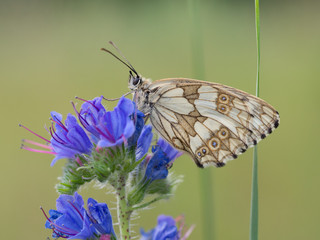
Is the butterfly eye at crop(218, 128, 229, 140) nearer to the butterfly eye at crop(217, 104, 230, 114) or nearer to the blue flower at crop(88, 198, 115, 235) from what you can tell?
the butterfly eye at crop(217, 104, 230, 114)

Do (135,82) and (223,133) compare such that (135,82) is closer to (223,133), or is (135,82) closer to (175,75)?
(223,133)

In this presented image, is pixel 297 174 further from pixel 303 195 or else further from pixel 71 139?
pixel 71 139

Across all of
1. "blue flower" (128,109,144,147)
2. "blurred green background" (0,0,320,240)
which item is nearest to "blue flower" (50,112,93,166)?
"blue flower" (128,109,144,147)

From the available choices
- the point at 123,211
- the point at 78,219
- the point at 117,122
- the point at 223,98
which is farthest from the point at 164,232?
the point at 223,98

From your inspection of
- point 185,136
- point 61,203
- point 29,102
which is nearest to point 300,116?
point 29,102

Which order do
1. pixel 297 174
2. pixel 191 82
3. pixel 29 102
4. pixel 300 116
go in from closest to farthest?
1. pixel 191 82
2. pixel 297 174
3. pixel 300 116
4. pixel 29 102

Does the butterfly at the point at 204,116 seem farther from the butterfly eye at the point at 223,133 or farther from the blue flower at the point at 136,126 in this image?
the blue flower at the point at 136,126
